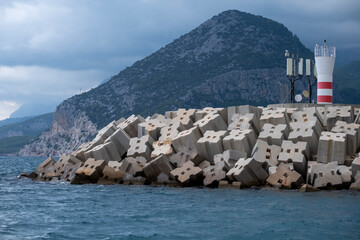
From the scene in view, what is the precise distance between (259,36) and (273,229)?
11993 centimetres

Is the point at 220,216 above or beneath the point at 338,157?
beneath

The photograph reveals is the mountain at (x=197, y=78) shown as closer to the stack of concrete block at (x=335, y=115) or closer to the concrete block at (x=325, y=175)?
the stack of concrete block at (x=335, y=115)

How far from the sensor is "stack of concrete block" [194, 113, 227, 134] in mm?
25062

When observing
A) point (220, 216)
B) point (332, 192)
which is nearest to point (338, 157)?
point (332, 192)

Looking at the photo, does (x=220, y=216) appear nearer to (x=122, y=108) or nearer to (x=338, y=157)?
(x=338, y=157)

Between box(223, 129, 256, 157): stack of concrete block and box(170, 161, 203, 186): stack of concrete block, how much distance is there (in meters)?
1.77

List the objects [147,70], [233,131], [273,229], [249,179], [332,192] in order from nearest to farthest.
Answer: [273,229] → [332,192] → [249,179] → [233,131] → [147,70]

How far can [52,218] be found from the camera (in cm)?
1664

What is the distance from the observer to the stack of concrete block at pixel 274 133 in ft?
75.2

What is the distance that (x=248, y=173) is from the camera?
69.1 feet

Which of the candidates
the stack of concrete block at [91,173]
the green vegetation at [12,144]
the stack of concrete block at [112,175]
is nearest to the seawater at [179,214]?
the stack of concrete block at [112,175]

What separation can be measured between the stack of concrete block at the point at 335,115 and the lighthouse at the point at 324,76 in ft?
17.1

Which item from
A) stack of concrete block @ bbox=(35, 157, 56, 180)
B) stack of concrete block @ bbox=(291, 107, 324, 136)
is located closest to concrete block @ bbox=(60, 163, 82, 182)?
stack of concrete block @ bbox=(35, 157, 56, 180)

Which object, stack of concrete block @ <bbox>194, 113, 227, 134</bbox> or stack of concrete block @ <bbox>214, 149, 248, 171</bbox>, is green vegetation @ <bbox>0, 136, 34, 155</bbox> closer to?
stack of concrete block @ <bbox>194, 113, 227, 134</bbox>
